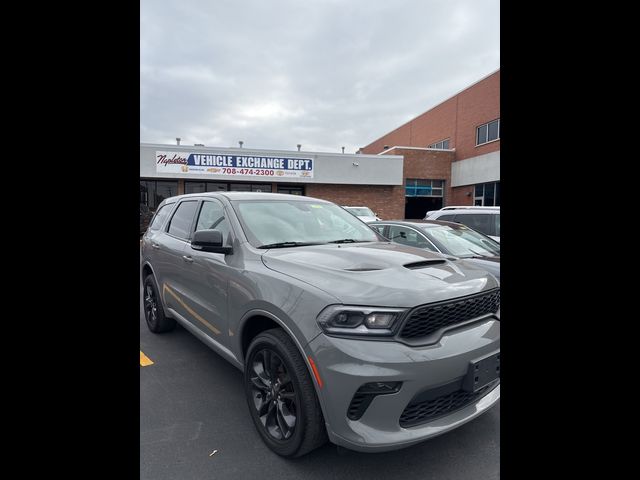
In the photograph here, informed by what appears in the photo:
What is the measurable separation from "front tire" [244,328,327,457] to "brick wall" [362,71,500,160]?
67.2 feet

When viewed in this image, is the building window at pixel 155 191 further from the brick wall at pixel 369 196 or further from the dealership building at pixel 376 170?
the brick wall at pixel 369 196

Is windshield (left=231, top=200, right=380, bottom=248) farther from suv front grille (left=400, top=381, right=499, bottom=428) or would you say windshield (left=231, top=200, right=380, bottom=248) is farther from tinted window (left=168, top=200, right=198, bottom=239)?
suv front grille (left=400, top=381, right=499, bottom=428)

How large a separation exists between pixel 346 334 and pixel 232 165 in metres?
17.6

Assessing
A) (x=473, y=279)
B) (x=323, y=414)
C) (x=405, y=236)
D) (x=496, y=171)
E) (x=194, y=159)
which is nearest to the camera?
(x=323, y=414)

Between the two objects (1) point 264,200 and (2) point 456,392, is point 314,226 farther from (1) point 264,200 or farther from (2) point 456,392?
(2) point 456,392

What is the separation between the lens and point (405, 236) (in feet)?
20.6

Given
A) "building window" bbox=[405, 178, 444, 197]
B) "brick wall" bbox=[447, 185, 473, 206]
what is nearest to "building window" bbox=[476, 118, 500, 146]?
"brick wall" bbox=[447, 185, 473, 206]

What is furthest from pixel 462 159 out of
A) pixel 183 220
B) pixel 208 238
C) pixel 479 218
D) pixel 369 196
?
Answer: pixel 208 238

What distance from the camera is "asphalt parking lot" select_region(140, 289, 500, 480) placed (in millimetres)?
2199

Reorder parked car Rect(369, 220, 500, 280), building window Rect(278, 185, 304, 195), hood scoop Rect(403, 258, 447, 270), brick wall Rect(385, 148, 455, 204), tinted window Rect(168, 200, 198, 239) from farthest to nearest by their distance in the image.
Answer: brick wall Rect(385, 148, 455, 204) < building window Rect(278, 185, 304, 195) < parked car Rect(369, 220, 500, 280) < tinted window Rect(168, 200, 198, 239) < hood scoop Rect(403, 258, 447, 270)
